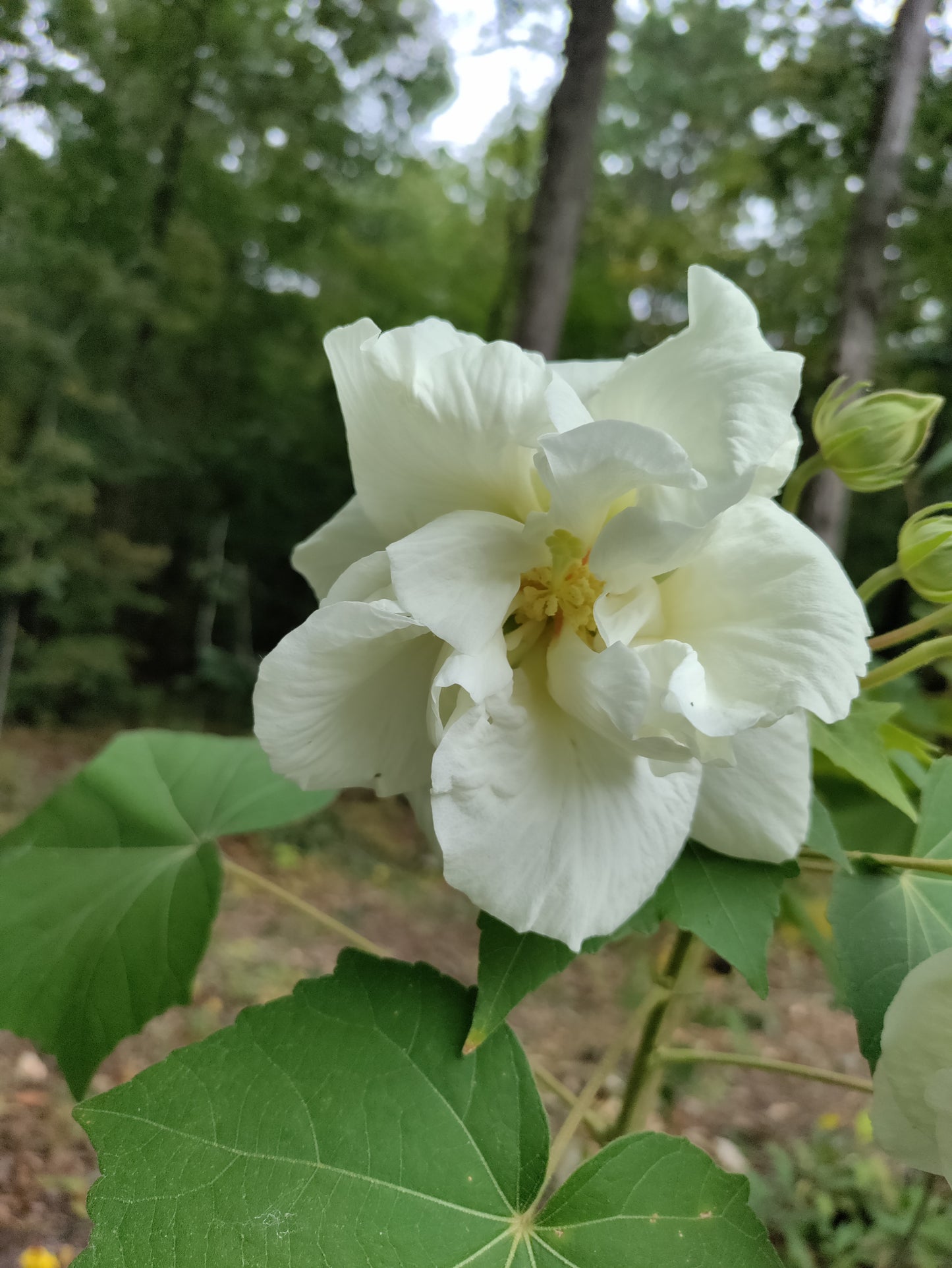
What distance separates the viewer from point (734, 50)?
1.65m

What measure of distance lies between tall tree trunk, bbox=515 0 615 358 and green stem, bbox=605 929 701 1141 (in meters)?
1.60

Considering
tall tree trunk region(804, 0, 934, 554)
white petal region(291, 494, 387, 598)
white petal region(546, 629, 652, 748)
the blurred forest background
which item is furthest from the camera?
the blurred forest background

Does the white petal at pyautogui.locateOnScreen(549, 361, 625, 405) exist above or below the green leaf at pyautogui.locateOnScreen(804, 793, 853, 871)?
above

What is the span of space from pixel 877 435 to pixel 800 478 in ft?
0.14

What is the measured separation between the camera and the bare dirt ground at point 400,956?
873mm

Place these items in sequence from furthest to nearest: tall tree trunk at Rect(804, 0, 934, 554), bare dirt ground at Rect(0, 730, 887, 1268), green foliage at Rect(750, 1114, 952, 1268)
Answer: tall tree trunk at Rect(804, 0, 934, 554) < bare dirt ground at Rect(0, 730, 887, 1268) < green foliage at Rect(750, 1114, 952, 1268)

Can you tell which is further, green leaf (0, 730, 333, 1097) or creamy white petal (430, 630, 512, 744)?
green leaf (0, 730, 333, 1097)

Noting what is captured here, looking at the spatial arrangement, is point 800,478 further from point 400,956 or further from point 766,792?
point 400,956

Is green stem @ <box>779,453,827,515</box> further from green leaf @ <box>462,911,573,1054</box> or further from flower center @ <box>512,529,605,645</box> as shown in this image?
green leaf @ <box>462,911,573,1054</box>

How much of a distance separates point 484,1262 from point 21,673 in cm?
192

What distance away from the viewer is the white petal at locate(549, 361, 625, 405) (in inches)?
13.2

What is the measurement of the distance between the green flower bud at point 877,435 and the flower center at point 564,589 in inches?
6.8

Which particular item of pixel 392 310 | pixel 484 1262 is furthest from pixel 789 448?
pixel 392 310

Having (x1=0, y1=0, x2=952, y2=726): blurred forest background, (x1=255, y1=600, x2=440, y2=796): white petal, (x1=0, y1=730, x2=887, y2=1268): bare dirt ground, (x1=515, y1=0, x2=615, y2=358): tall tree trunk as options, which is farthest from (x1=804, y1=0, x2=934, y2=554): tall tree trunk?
(x1=255, y1=600, x2=440, y2=796): white petal
